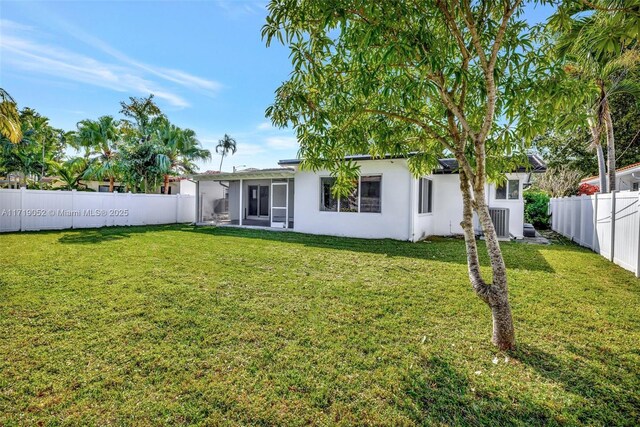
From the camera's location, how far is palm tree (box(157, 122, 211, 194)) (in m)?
21.0

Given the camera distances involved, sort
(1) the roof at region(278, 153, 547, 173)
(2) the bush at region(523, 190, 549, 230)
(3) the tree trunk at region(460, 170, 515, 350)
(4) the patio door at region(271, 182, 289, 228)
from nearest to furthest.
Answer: (3) the tree trunk at region(460, 170, 515, 350), (1) the roof at region(278, 153, 547, 173), (4) the patio door at region(271, 182, 289, 228), (2) the bush at region(523, 190, 549, 230)

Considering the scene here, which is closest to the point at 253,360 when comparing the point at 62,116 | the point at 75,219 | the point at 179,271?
the point at 179,271

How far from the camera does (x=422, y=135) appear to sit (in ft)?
15.6

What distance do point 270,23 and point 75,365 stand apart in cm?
405

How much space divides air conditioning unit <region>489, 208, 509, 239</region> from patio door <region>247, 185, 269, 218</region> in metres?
11.8

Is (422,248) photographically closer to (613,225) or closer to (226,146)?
(613,225)

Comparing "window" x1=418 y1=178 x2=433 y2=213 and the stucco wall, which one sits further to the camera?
the stucco wall

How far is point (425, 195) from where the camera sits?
43.0 ft

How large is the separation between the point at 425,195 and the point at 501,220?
9.77 feet

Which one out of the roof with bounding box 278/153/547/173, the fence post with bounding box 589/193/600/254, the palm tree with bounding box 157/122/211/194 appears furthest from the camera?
the palm tree with bounding box 157/122/211/194

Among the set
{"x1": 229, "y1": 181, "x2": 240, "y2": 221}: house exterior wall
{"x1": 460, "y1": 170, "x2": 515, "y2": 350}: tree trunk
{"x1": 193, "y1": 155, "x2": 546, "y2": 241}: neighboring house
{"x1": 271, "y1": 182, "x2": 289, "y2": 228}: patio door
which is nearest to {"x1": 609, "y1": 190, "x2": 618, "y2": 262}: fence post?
{"x1": 193, "y1": 155, "x2": 546, "y2": 241}: neighboring house

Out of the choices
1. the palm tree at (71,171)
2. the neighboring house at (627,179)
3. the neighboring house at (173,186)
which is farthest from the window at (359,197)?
the palm tree at (71,171)

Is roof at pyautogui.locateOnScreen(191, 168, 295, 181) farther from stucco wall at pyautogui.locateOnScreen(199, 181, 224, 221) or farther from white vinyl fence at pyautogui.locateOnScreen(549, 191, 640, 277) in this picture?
white vinyl fence at pyautogui.locateOnScreen(549, 191, 640, 277)

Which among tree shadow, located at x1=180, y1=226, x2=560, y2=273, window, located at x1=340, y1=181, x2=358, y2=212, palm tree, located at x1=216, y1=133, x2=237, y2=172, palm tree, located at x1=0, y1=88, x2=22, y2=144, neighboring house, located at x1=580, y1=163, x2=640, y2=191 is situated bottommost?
tree shadow, located at x1=180, y1=226, x2=560, y2=273
